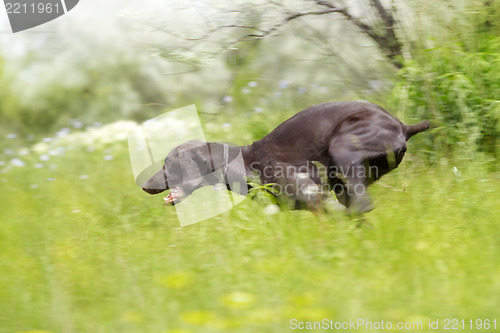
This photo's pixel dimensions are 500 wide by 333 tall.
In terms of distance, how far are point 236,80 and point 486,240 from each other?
124 inches

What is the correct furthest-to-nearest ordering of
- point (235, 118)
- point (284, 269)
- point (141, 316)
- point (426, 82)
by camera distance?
point (235, 118) → point (426, 82) → point (284, 269) → point (141, 316)

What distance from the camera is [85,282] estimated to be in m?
2.98

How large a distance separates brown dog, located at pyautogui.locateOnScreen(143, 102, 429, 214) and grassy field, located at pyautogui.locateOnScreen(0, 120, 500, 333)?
0.20 metres

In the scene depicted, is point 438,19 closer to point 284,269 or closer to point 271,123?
point 271,123

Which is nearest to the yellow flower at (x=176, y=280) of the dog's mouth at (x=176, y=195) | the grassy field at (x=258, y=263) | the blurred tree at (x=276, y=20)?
the grassy field at (x=258, y=263)

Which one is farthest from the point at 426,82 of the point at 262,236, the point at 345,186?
the point at 262,236

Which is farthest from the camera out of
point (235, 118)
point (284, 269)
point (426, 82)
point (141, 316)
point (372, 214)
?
point (235, 118)

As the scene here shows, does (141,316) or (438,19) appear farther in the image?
(438,19)

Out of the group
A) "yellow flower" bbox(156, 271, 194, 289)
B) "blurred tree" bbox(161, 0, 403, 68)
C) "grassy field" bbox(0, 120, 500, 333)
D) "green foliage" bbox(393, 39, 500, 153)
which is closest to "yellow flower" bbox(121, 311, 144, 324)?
"grassy field" bbox(0, 120, 500, 333)

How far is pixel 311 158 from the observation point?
385cm

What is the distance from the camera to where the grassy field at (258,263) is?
2363 mm

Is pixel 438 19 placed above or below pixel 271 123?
above

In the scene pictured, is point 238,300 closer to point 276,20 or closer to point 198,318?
point 198,318

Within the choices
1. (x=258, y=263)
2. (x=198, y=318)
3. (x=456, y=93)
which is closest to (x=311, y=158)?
(x=258, y=263)
